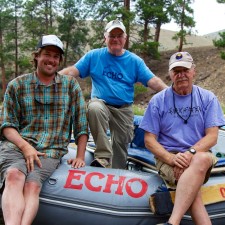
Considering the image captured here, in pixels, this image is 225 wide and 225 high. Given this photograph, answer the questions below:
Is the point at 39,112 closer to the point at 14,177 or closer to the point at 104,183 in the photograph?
the point at 14,177

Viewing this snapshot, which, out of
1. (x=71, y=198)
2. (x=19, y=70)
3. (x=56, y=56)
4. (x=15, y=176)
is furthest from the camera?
(x=19, y=70)

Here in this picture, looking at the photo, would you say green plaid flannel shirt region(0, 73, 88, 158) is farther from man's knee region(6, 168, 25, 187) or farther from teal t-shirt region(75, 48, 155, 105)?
teal t-shirt region(75, 48, 155, 105)

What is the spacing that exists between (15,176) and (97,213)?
2.33 ft

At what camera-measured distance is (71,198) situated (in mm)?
3125

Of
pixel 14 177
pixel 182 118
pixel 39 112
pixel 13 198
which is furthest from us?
pixel 39 112

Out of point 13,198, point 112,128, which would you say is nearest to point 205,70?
point 112,128

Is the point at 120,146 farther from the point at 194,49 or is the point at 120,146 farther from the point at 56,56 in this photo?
the point at 194,49

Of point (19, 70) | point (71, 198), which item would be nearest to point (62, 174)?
point (71, 198)

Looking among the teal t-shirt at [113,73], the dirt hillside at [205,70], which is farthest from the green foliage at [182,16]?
the teal t-shirt at [113,73]

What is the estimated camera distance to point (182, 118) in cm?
314

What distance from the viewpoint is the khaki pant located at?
3.69m

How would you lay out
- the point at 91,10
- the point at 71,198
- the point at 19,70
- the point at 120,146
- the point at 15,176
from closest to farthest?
1. the point at 15,176
2. the point at 71,198
3. the point at 120,146
4. the point at 91,10
5. the point at 19,70

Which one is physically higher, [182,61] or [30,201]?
[182,61]

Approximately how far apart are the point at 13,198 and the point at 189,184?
1.28 m
